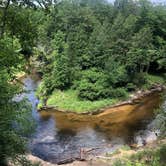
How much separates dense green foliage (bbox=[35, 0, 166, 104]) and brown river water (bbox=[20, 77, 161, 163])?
3362mm

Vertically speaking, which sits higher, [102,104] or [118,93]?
[118,93]

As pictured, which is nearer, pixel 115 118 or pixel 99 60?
pixel 115 118

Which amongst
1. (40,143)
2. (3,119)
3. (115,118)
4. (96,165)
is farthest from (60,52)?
(3,119)

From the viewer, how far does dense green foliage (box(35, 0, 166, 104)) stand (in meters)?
36.9

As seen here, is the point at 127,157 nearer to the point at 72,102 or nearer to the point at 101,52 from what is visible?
the point at 72,102

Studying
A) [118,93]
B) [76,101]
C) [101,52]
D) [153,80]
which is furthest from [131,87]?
[76,101]

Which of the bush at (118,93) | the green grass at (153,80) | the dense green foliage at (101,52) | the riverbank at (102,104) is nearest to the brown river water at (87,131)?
the riverbank at (102,104)

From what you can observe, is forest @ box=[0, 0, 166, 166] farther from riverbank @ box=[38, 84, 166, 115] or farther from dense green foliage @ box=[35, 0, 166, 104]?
riverbank @ box=[38, 84, 166, 115]

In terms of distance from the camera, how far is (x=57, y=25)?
155ft

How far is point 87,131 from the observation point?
29750 mm

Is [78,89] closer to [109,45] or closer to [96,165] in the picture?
[109,45]

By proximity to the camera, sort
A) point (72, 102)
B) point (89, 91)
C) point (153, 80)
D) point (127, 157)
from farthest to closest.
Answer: point (153, 80) < point (89, 91) < point (72, 102) < point (127, 157)

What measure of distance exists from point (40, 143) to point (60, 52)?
52.0 ft

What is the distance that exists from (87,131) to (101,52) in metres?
12.2
